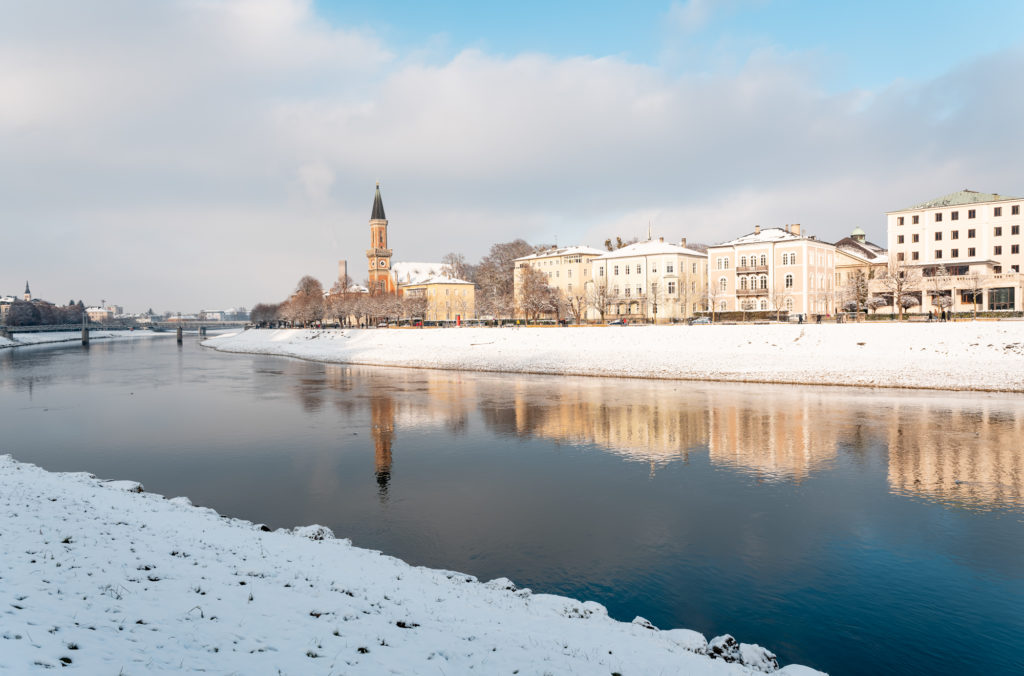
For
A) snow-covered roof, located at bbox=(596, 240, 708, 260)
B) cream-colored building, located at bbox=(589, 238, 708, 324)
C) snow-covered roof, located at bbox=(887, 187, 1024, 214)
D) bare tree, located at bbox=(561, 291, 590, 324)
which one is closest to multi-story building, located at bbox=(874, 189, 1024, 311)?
snow-covered roof, located at bbox=(887, 187, 1024, 214)

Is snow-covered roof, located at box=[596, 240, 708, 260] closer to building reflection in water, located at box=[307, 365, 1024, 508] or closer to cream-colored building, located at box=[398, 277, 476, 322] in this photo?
cream-colored building, located at box=[398, 277, 476, 322]

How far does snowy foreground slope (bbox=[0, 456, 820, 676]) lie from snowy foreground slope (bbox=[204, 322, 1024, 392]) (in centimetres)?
4017

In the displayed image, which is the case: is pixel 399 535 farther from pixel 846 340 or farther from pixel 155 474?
pixel 846 340

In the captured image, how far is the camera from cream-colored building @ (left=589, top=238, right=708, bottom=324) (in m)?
99.7

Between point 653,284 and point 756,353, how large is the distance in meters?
51.0

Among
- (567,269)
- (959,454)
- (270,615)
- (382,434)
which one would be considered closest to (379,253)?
(567,269)

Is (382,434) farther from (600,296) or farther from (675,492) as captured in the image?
(600,296)

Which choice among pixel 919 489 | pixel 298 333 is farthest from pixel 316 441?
pixel 298 333

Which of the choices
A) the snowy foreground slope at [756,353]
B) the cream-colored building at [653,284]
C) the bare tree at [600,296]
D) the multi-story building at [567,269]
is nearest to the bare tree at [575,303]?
the multi-story building at [567,269]

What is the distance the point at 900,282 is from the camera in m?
71.8

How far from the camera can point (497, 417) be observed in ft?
105

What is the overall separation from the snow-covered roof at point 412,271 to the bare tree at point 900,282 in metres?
116

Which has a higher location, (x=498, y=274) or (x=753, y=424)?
(x=498, y=274)

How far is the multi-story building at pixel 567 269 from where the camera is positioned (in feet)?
389
